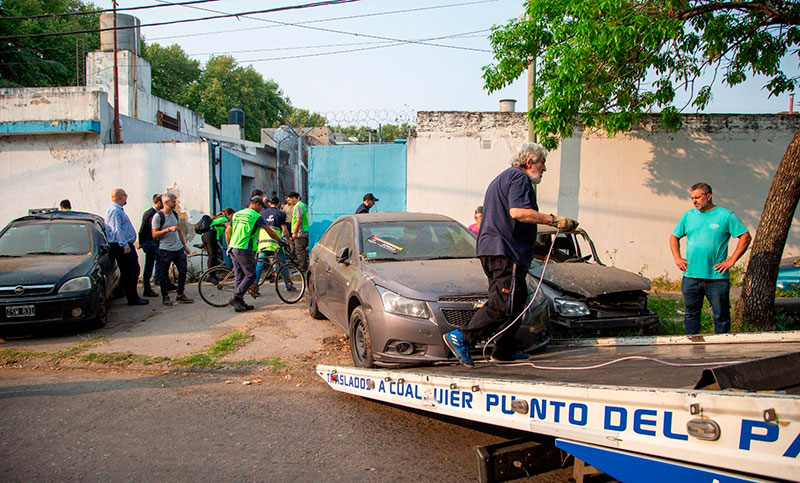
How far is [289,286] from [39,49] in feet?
94.2

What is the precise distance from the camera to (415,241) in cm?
617

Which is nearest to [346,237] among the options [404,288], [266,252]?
[404,288]

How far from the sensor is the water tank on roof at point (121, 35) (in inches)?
841

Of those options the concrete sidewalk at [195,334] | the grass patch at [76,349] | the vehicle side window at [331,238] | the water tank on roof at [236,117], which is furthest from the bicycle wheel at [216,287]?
the water tank on roof at [236,117]

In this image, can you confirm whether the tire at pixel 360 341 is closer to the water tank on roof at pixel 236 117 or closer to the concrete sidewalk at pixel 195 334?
the concrete sidewalk at pixel 195 334

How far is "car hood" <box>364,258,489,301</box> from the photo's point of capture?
4785 millimetres

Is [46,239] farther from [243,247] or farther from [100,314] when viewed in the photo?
[243,247]

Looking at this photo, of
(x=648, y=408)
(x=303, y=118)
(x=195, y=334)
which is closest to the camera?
(x=648, y=408)

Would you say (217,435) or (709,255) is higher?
(709,255)

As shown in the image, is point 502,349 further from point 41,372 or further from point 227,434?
point 41,372

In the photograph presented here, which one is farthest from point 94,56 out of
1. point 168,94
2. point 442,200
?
point 168,94

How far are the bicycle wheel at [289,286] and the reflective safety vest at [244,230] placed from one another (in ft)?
3.49

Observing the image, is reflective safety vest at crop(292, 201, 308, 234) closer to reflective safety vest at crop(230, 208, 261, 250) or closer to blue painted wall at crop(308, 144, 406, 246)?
blue painted wall at crop(308, 144, 406, 246)

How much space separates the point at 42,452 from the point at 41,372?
2.47 meters
